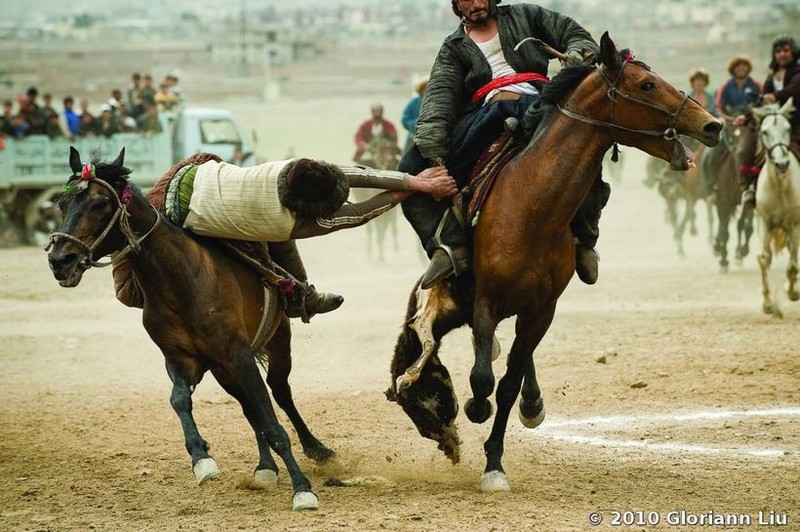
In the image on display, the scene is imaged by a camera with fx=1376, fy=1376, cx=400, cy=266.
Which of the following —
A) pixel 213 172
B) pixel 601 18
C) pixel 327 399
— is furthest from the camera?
pixel 601 18

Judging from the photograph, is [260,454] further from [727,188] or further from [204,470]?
[727,188]

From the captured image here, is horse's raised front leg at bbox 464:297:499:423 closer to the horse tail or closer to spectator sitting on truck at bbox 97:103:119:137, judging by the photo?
the horse tail

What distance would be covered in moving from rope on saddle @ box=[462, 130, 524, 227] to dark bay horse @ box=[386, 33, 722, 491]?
5 cm

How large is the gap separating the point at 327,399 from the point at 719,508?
401 centimetres

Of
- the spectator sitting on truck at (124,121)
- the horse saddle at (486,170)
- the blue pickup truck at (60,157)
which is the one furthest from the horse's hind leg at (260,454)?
the spectator sitting on truck at (124,121)

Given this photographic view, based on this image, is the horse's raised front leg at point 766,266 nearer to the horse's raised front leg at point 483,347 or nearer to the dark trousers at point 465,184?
the dark trousers at point 465,184

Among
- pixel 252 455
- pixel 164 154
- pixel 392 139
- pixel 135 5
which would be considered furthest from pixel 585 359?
pixel 135 5

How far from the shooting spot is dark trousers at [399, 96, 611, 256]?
24.2 feet

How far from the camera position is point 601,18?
3752 inches

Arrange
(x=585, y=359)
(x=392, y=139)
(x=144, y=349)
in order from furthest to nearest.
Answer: (x=392, y=139), (x=144, y=349), (x=585, y=359)

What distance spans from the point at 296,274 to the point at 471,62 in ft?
5.05

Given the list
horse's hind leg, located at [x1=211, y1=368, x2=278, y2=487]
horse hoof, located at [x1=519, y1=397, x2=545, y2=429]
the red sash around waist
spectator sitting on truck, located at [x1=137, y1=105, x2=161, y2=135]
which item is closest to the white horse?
horse hoof, located at [x1=519, y1=397, x2=545, y2=429]

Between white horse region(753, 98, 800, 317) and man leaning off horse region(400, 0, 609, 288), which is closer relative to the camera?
man leaning off horse region(400, 0, 609, 288)

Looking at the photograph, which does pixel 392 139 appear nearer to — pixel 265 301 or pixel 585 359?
pixel 585 359
